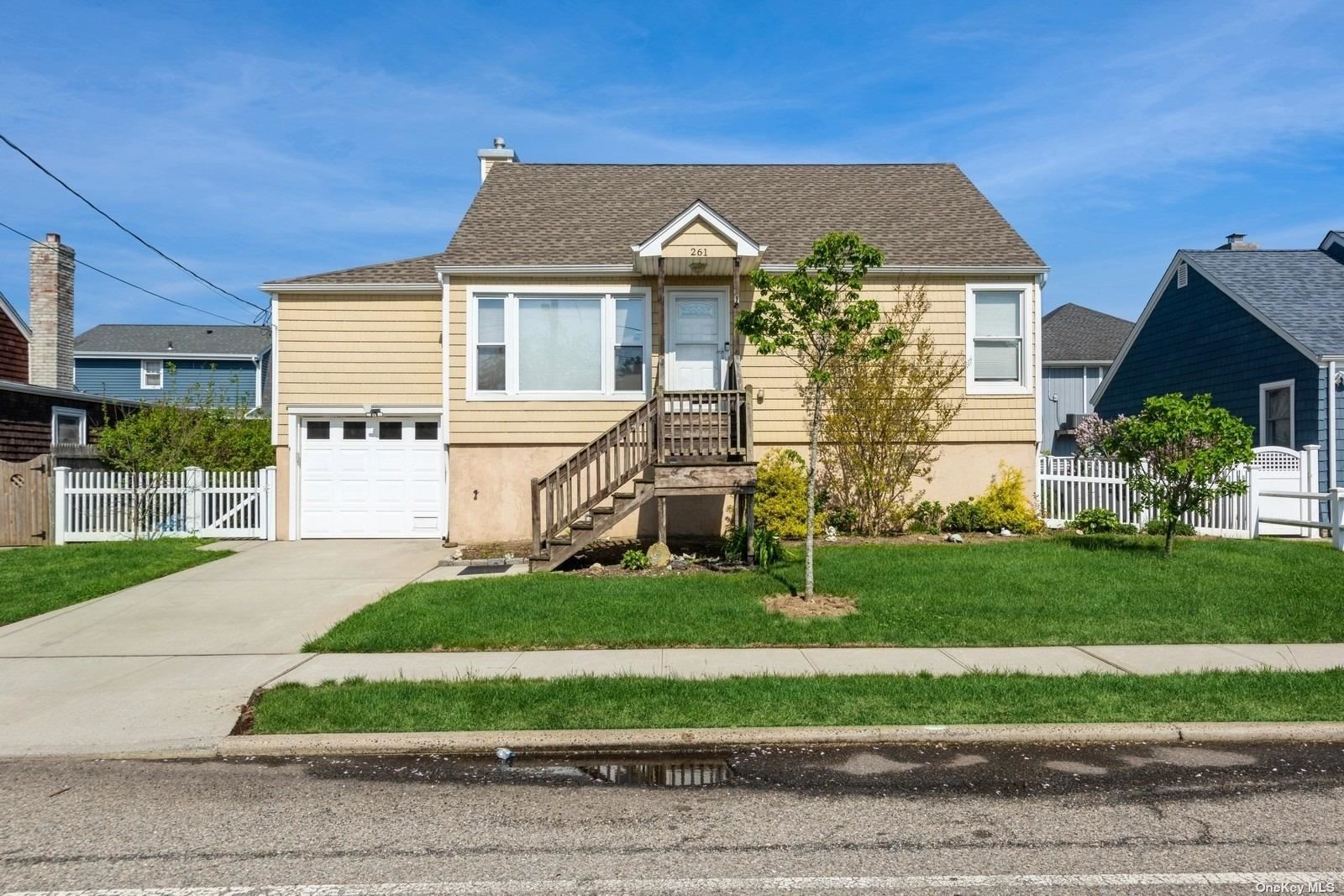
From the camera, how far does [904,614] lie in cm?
924

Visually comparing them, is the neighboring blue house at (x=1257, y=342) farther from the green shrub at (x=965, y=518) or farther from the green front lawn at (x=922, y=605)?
the green shrub at (x=965, y=518)

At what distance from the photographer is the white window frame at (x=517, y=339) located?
15.1 meters

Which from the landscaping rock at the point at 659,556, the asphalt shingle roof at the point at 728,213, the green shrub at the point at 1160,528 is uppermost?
the asphalt shingle roof at the point at 728,213

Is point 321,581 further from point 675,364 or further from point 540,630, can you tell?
point 675,364

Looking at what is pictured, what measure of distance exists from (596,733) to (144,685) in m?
3.97

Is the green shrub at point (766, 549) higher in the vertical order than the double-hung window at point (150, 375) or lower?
lower

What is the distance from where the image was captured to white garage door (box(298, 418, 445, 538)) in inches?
638

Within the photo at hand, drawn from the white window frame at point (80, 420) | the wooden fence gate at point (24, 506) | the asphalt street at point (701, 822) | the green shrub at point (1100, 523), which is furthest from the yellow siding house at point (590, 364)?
the white window frame at point (80, 420)

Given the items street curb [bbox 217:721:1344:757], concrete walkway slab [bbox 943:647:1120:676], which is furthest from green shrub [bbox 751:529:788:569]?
street curb [bbox 217:721:1344:757]

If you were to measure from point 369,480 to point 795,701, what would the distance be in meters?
11.7

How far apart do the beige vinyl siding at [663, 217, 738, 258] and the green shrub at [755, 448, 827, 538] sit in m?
3.21

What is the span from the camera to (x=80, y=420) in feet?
72.7

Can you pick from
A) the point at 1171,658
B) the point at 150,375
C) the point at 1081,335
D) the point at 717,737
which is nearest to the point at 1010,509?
the point at 1171,658

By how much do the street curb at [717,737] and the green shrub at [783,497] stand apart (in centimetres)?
749
